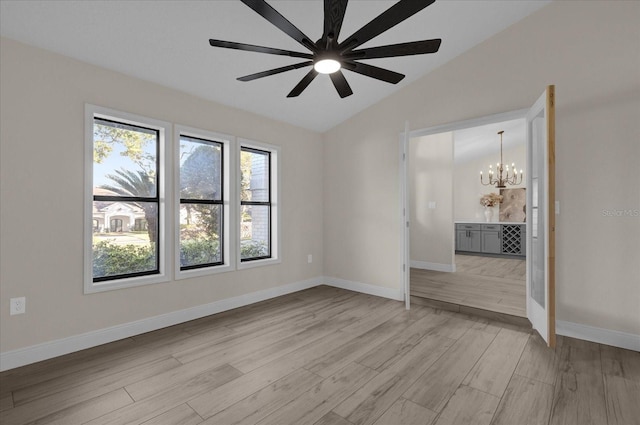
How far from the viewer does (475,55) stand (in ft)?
12.2

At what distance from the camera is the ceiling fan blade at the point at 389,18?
163cm

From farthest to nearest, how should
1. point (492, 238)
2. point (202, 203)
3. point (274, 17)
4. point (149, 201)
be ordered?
point (492, 238)
point (202, 203)
point (149, 201)
point (274, 17)

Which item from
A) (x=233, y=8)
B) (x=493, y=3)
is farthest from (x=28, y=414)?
(x=493, y=3)

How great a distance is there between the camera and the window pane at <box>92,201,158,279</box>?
308 cm

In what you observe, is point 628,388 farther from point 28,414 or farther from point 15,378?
point 15,378

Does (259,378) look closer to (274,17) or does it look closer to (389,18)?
(274,17)

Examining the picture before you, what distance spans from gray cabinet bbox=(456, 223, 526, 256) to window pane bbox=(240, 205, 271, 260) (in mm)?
5653

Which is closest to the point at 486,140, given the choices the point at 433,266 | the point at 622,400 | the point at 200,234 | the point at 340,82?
the point at 433,266

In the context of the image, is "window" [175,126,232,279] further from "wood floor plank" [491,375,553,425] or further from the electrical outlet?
"wood floor plank" [491,375,553,425]

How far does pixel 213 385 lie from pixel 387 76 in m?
2.67

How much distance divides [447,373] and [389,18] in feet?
8.18

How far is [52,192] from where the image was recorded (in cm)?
267

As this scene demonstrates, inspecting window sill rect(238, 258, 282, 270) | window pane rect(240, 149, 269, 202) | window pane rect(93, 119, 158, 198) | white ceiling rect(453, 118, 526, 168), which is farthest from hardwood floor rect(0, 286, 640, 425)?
white ceiling rect(453, 118, 526, 168)

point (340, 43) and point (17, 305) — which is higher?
point (340, 43)
